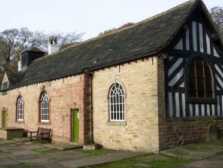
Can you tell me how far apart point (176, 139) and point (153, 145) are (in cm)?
119

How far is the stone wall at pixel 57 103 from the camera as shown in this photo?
19.3 meters

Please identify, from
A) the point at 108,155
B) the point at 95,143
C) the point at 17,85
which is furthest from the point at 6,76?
the point at 108,155

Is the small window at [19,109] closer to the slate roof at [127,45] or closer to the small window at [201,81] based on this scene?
the slate roof at [127,45]

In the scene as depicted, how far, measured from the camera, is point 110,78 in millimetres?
17375

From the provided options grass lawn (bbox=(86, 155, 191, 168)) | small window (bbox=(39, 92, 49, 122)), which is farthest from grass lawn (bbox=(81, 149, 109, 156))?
small window (bbox=(39, 92, 49, 122))

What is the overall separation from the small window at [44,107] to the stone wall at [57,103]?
36 cm

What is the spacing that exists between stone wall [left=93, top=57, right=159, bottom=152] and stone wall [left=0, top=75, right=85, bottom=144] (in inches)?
52.9

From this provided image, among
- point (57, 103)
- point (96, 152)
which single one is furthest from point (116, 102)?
point (57, 103)

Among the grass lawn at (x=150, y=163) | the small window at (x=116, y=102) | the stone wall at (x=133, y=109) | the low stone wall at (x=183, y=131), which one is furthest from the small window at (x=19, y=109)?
the grass lawn at (x=150, y=163)

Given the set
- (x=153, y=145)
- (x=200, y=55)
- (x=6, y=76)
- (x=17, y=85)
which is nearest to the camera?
(x=153, y=145)

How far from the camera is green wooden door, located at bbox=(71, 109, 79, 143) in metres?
19.6

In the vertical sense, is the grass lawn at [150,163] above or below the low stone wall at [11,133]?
below

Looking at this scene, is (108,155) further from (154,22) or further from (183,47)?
(154,22)

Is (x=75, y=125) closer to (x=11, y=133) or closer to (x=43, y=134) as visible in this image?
(x=43, y=134)
